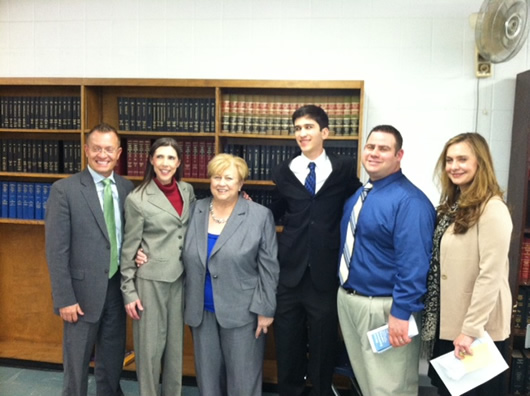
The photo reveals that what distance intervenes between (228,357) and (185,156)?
58.3 inches

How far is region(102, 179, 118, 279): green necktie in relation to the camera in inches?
97.5

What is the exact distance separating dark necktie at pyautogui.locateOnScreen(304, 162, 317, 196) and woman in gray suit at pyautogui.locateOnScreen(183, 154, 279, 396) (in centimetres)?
26

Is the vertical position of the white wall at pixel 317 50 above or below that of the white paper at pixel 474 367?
above

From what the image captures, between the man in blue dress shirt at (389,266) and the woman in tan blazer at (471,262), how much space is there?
87mm

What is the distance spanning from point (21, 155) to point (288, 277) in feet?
7.37

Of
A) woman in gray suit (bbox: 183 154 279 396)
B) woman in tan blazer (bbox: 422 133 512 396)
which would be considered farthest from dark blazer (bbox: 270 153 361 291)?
woman in tan blazer (bbox: 422 133 512 396)

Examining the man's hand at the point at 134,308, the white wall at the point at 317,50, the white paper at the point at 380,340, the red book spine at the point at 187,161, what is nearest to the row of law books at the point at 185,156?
the red book spine at the point at 187,161

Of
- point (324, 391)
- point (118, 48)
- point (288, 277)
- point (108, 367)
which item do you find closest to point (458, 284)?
point (288, 277)

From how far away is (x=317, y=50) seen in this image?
10.8ft

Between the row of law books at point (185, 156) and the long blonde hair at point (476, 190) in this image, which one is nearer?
the long blonde hair at point (476, 190)

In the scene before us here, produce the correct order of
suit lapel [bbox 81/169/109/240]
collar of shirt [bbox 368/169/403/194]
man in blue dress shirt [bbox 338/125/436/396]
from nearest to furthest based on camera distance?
man in blue dress shirt [bbox 338/125/436/396] → collar of shirt [bbox 368/169/403/194] → suit lapel [bbox 81/169/109/240]

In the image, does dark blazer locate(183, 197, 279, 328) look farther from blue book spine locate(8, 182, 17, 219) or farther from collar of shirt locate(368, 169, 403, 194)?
blue book spine locate(8, 182, 17, 219)

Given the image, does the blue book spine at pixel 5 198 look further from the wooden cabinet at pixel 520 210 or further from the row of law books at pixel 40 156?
the wooden cabinet at pixel 520 210

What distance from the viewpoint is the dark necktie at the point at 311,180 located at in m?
2.44
